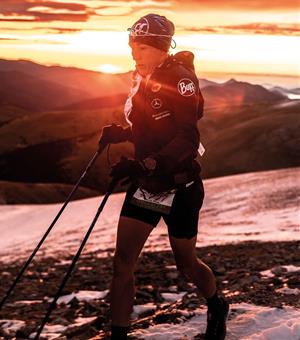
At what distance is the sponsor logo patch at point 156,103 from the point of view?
515 centimetres

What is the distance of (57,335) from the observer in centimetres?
898

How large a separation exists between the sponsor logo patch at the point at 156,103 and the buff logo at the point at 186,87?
21 cm

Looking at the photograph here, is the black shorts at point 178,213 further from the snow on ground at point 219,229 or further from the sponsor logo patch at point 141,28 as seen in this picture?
the snow on ground at point 219,229

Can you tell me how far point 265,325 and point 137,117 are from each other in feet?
9.58

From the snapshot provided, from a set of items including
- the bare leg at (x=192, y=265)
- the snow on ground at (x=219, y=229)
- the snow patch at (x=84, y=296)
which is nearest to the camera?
the bare leg at (x=192, y=265)

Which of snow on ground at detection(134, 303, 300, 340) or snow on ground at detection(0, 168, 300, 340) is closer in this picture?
snow on ground at detection(134, 303, 300, 340)

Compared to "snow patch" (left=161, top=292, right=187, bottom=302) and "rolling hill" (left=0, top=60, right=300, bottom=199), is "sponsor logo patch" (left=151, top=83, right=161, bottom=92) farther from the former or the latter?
"rolling hill" (left=0, top=60, right=300, bottom=199)

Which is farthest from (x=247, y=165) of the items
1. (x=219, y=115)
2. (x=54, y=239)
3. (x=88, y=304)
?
(x=88, y=304)

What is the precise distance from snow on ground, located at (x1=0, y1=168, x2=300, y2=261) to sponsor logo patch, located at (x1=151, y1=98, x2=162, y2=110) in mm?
12354

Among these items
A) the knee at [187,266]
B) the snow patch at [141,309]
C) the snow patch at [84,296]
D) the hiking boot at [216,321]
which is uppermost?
the knee at [187,266]

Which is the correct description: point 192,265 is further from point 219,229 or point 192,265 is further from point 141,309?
point 219,229

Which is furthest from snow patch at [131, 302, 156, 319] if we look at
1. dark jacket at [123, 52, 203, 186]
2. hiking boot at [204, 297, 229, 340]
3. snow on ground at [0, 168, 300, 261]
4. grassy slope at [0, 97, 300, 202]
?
grassy slope at [0, 97, 300, 202]

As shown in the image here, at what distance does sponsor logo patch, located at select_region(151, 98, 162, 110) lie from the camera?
515 cm

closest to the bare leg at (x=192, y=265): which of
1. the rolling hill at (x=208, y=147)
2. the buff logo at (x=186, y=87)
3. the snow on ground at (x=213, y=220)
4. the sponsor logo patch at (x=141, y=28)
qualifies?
the buff logo at (x=186, y=87)
